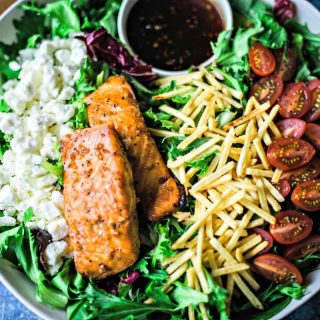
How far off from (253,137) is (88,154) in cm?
104

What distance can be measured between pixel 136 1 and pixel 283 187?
1.80 m

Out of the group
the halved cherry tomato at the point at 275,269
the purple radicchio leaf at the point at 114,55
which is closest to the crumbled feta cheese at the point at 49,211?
the purple radicchio leaf at the point at 114,55

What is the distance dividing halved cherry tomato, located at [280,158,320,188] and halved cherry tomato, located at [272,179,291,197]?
0.02 metres

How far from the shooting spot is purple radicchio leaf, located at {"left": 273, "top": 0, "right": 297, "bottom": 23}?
4.04 metres

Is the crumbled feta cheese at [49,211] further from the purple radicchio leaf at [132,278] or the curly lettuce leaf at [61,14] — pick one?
the curly lettuce leaf at [61,14]

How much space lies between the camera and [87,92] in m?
3.75

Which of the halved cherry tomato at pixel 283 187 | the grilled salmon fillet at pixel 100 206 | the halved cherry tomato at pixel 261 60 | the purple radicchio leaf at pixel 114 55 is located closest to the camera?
the grilled salmon fillet at pixel 100 206

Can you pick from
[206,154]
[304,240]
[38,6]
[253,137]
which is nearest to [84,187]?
[206,154]

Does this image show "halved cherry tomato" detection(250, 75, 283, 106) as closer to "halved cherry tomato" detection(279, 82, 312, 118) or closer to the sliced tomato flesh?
"halved cherry tomato" detection(279, 82, 312, 118)

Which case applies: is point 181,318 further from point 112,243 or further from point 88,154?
point 88,154

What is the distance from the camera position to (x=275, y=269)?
3.29 meters

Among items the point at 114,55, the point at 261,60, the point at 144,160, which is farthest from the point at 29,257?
the point at 261,60

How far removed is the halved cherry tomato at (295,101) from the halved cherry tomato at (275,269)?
956 millimetres

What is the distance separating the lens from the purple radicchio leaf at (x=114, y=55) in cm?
393
